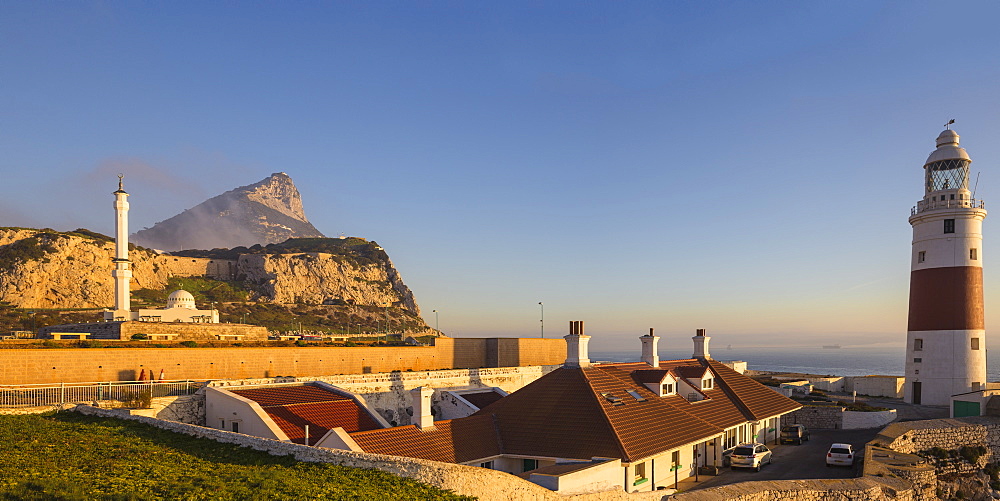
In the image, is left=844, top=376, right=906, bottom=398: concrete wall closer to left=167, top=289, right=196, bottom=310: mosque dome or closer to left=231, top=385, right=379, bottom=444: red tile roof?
left=231, top=385, right=379, bottom=444: red tile roof

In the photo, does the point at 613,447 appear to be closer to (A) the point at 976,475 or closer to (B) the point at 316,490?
(B) the point at 316,490

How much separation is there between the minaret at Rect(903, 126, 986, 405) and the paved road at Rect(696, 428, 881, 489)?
9.33 m

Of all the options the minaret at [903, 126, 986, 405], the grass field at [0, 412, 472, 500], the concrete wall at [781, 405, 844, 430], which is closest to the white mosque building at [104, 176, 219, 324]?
the grass field at [0, 412, 472, 500]

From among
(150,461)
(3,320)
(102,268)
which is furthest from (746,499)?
(102,268)

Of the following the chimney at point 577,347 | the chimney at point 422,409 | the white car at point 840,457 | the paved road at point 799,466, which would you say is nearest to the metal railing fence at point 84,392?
the chimney at point 422,409

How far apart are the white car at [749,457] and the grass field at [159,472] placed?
62.0ft

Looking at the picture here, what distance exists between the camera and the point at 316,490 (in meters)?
13.3

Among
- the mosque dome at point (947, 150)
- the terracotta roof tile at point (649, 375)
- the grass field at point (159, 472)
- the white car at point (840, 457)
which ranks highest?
the mosque dome at point (947, 150)

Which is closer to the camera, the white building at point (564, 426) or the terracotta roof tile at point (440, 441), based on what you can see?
the terracotta roof tile at point (440, 441)

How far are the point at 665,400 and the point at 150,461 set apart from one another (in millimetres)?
21974

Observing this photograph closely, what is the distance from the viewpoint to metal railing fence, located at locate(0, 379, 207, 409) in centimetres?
2547

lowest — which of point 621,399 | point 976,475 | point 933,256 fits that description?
point 976,475

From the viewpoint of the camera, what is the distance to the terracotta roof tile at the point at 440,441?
20.8m

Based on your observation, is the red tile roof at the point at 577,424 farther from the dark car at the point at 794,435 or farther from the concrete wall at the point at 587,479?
the dark car at the point at 794,435
